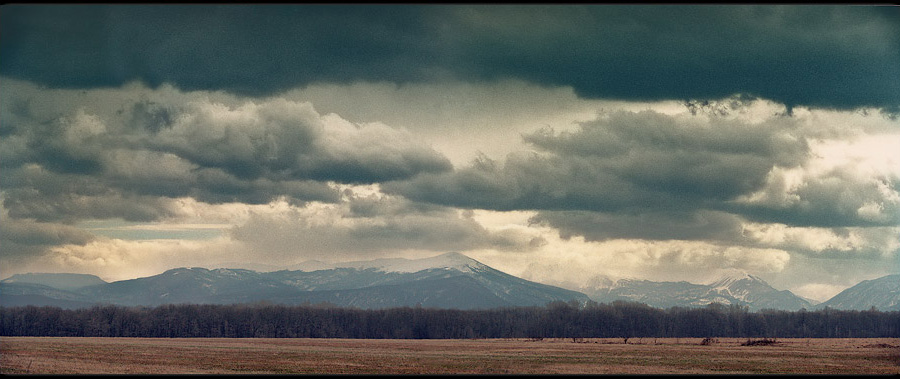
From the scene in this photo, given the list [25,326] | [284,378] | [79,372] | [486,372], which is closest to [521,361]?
[486,372]

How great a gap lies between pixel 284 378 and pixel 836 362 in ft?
191

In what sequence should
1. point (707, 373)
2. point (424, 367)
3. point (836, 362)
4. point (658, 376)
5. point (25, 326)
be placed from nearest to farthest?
point (658, 376), point (707, 373), point (424, 367), point (836, 362), point (25, 326)

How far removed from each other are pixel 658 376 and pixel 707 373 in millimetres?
8119

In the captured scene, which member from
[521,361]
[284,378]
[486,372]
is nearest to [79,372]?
[284,378]

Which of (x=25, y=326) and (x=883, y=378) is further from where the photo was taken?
(x=25, y=326)

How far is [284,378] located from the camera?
196 feet

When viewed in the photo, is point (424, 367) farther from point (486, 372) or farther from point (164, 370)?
point (164, 370)

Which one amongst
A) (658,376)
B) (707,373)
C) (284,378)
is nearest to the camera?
(284,378)

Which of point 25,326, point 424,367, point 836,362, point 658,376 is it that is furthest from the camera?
point 25,326

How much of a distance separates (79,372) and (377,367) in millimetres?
25229

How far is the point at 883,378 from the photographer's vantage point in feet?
202

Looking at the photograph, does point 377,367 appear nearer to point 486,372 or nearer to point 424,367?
point 424,367

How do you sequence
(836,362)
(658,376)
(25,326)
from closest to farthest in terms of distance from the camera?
1. (658,376)
2. (836,362)
3. (25,326)

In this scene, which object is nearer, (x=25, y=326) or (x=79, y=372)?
(x=79, y=372)
